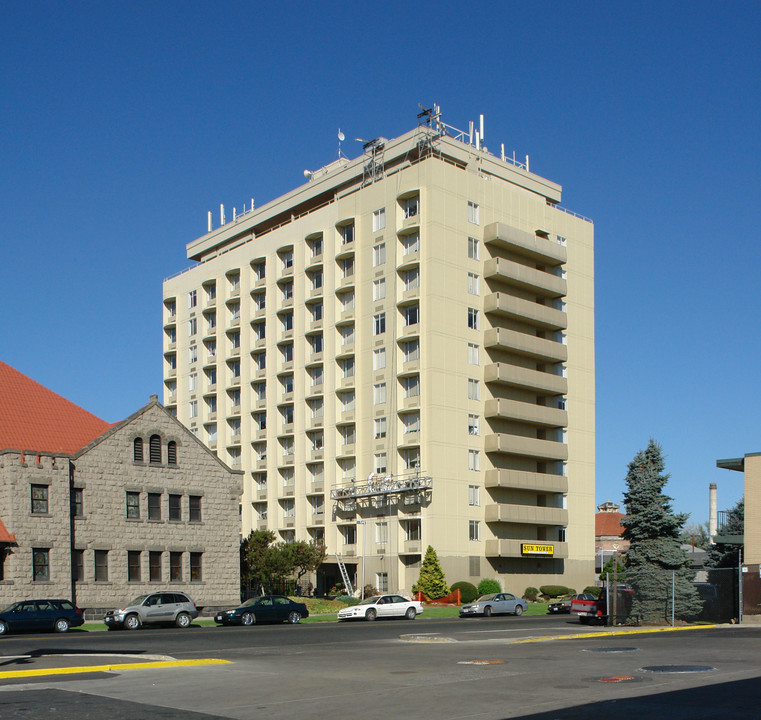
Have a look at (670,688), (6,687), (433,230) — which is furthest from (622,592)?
(433,230)

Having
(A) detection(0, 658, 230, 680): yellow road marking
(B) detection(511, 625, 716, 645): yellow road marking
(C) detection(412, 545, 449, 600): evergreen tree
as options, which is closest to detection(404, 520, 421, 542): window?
(C) detection(412, 545, 449, 600): evergreen tree

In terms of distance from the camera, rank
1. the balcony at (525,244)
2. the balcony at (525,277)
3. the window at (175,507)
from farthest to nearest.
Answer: the balcony at (525,244), the balcony at (525,277), the window at (175,507)

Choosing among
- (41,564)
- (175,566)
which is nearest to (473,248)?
(175,566)

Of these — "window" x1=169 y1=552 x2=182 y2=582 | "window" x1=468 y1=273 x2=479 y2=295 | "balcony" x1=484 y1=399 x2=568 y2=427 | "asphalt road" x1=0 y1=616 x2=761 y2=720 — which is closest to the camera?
"asphalt road" x1=0 y1=616 x2=761 y2=720

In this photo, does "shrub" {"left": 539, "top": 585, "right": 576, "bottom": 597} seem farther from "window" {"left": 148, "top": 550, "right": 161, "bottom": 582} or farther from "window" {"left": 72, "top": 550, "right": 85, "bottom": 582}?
"window" {"left": 72, "top": 550, "right": 85, "bottom": 582}

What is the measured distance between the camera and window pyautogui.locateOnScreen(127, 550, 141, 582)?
55.0 m

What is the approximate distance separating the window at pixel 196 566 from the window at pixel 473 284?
3063cm

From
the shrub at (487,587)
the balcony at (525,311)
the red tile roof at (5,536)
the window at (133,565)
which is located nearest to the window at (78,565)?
the window at (133,565)

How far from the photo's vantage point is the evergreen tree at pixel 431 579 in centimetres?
6875

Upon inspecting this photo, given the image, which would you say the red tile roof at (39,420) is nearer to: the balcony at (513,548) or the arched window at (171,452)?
the arched window at (171,452)

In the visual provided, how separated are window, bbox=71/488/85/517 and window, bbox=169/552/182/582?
258 inches

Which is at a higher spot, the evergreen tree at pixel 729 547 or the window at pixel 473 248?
the window at pixel 473 248

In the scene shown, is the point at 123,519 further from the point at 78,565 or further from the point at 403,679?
the point at 403,679

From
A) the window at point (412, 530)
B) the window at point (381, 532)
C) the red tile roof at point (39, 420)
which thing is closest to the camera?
the red tile roof at point (39, 420)
